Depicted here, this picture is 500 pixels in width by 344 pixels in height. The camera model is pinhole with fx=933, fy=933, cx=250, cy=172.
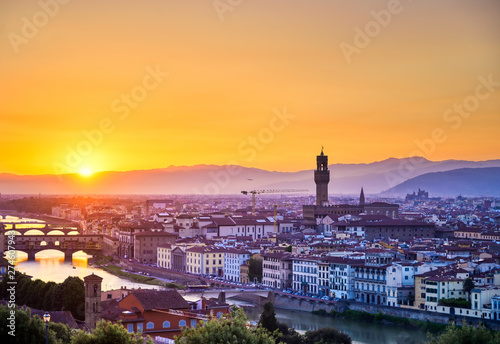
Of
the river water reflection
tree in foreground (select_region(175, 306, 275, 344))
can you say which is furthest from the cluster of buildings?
tree in foreground (select_region(175, 306, 275, 344))

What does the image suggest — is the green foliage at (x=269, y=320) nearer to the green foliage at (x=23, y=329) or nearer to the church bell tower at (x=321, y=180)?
the green foliage at (x=23, y=329)

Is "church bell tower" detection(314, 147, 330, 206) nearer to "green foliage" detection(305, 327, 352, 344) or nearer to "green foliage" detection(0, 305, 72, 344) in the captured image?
"green foliage" detection(305, 327, 352, 344)

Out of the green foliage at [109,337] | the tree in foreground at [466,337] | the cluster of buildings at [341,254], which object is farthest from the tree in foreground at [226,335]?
the cluster of buildings at [341,254]

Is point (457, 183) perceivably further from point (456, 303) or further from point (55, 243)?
point (456, 303)

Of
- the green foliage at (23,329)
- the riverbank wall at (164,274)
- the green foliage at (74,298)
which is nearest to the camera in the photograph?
the green foliage at (23,329)

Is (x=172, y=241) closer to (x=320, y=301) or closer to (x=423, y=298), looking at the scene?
(x=320, y=301)

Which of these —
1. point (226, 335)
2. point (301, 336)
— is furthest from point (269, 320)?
point (226, 335)

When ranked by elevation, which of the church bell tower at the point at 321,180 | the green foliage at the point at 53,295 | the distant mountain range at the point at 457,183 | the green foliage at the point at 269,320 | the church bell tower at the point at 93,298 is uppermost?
the distant mountain range at the point at 457,183
